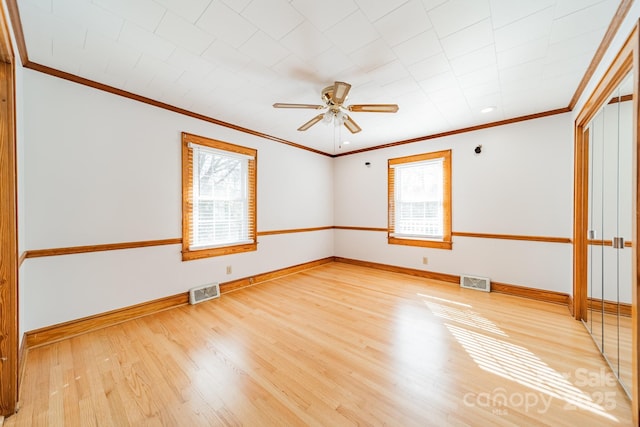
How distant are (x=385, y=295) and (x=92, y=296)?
3.48 meters

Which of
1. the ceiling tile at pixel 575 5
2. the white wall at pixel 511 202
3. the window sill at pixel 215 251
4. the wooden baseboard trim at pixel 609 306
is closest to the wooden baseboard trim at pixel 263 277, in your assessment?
the window sill at pixel 215 251

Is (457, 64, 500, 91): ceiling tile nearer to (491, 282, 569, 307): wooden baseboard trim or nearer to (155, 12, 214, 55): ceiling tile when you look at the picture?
(155, 12, 214, 55): ceiling tile

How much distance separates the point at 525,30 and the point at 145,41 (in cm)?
291

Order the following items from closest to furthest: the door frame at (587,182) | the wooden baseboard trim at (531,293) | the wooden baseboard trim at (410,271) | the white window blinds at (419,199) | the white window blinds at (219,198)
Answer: the door frame at (587,182), the wooden baseboard trim at (531,293), the white window blinds at (219,198), the wooden baseboard trim at (410,271), the white window blinds at (419,199)

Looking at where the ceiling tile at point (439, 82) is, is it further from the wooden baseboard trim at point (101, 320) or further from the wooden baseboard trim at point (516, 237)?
the wooden baseboard trim at point (101, 320)

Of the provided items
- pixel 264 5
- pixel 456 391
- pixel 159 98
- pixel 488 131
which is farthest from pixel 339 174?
pixel 456 391

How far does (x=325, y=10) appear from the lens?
1628 mm

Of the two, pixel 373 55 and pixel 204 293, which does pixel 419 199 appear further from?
pixel 204 293

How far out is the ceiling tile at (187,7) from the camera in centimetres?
157

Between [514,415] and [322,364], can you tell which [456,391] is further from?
[322,364]

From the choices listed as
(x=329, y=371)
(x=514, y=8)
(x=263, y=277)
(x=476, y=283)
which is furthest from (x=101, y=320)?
(x=476, y=283)

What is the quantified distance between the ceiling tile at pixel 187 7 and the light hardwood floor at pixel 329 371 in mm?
2587

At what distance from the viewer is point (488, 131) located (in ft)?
12.3

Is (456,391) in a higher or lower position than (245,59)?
lower
